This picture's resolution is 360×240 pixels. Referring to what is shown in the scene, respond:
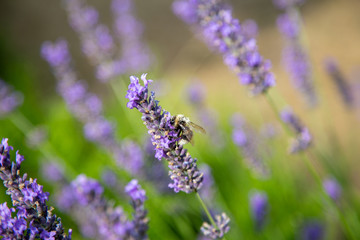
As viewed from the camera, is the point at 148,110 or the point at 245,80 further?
the point at 245,80

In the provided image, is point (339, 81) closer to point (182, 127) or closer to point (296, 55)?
point (296, 55)

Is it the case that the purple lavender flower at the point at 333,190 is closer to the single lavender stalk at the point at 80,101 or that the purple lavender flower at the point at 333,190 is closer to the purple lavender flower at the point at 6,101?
the single lavender stalk at the point at 80,101

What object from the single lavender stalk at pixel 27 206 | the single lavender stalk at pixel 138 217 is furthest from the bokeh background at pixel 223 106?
the single lavender stalk at pixel 27 206

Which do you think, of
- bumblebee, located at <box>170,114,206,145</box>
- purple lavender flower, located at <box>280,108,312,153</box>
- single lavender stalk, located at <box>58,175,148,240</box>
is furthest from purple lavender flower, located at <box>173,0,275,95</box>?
single lavender stalk, located at <box>58,175,148,240</box>

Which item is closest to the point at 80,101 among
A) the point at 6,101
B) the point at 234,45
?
the point at 6,101

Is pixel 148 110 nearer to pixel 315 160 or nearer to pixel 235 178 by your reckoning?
pixel 235 178

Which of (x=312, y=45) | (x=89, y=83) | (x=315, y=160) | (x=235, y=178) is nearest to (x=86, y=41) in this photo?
(x=235, y=178)

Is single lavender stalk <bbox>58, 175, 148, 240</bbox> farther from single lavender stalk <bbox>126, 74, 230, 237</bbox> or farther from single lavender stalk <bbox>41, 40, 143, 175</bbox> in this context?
single lavender stalk <bbox>41, 40, 143, 175</bbox>
